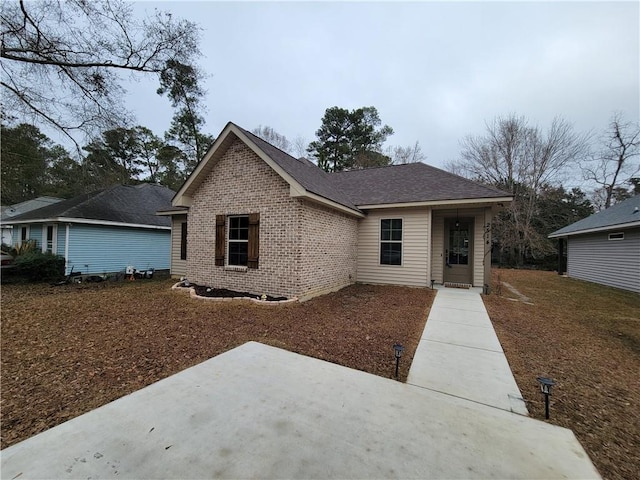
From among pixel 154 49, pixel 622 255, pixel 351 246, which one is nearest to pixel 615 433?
pixel 351 246

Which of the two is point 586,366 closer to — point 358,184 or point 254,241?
point 254,241

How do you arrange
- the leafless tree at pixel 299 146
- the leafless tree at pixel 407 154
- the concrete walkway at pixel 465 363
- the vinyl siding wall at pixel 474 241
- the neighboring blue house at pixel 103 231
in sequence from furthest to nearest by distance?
the leafless tree at pixel 299 146 → the leafless tree at pixel 407 154 → the neighboring blue house at pixel 103 231 → the vinyl siding wall at pixel 474 241 → the concrete walkway at pixel 465 363

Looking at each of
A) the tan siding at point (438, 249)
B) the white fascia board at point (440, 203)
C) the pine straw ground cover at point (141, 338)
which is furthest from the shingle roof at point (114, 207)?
the tan siding at point (438, 249)

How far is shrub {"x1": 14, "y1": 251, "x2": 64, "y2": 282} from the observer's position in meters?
10.3

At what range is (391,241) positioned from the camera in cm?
983

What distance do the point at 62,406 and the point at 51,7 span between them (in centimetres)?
1148

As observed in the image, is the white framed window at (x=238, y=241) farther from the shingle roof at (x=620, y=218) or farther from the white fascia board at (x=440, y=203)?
the shingle roof at (x=620, y=218)

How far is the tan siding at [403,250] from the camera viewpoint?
9.22 m

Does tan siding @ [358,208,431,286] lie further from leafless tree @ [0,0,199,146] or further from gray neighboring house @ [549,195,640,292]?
leafless tree @ [0,0,199,146]

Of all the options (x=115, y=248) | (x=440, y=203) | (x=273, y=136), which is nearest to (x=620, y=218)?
(x=440, y=203)

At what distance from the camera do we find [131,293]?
840 centimetres

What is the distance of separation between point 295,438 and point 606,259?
641 inches

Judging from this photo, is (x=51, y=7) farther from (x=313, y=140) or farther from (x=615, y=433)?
(x=313, y=140)

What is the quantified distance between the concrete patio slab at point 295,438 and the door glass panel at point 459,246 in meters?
8.42
